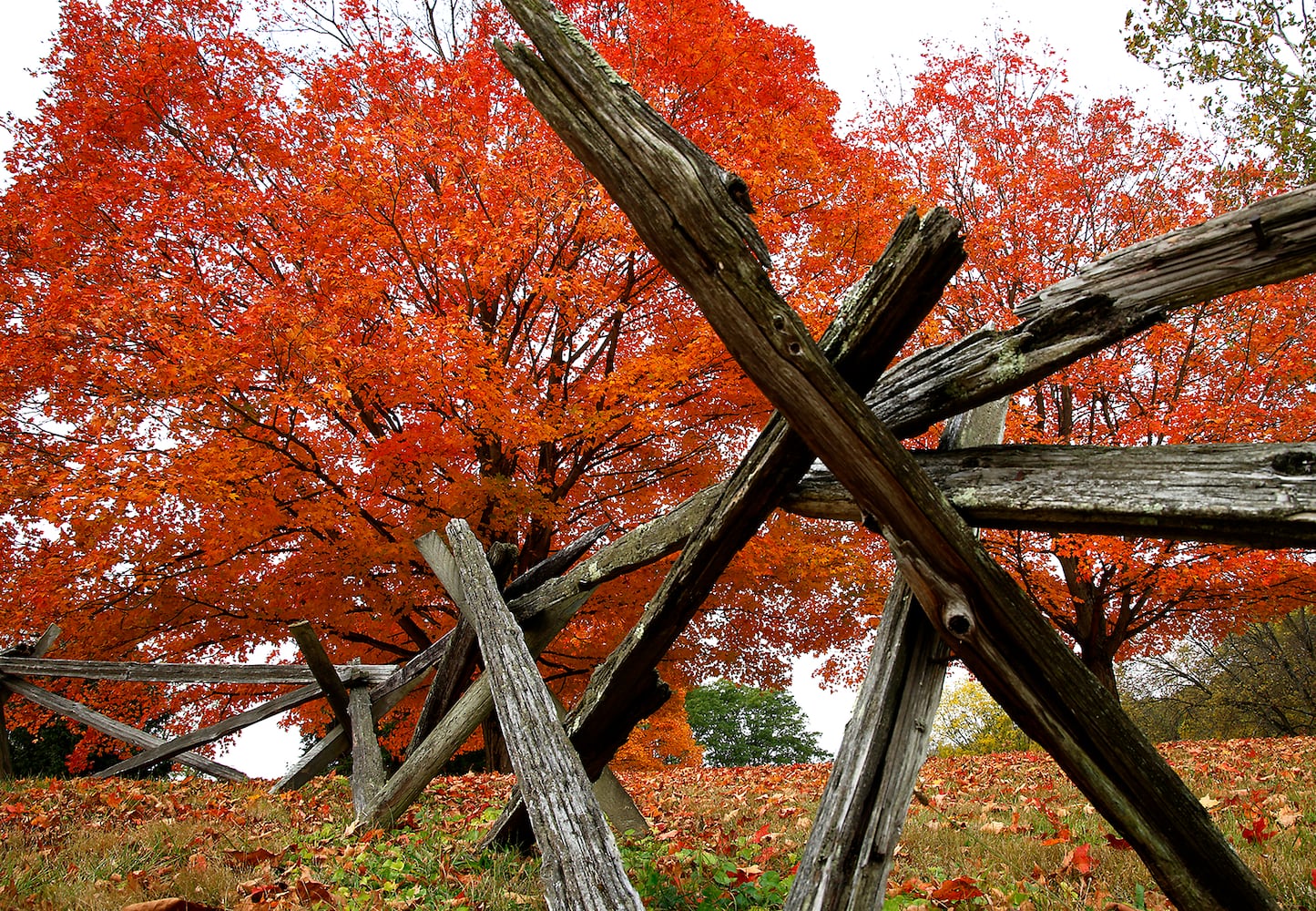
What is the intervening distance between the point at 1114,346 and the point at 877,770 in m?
9.89

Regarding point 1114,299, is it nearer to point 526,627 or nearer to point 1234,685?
point 526,627

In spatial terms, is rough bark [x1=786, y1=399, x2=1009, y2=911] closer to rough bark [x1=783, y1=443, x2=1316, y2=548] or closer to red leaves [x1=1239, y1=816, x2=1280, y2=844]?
rough bark [x1=783, y1=443, x2=1316, y2=548]

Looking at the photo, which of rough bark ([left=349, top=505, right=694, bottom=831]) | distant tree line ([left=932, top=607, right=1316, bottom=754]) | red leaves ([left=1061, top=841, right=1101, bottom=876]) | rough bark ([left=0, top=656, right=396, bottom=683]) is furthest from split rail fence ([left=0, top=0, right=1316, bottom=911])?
distant tree line ([left=932, top=607, right=1316, bottom=754])

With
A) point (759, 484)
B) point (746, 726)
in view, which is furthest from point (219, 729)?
point (746, 726)

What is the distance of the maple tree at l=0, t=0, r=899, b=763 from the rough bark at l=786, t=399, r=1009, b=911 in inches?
250

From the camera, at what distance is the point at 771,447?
8.33ft

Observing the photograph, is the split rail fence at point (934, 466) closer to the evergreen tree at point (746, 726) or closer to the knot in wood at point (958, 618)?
the knot in wood at point (958, 618)

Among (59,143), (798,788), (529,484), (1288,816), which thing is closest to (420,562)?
(529,484)

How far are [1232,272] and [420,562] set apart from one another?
9.88 metres

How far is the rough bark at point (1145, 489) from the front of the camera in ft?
5.87

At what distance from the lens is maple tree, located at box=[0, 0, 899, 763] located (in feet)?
28.8

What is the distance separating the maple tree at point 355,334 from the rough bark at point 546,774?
4.79 meters

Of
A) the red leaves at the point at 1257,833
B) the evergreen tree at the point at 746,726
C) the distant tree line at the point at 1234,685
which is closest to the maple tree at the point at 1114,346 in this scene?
the distant tree line at the point at 1234,685

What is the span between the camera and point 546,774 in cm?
290
